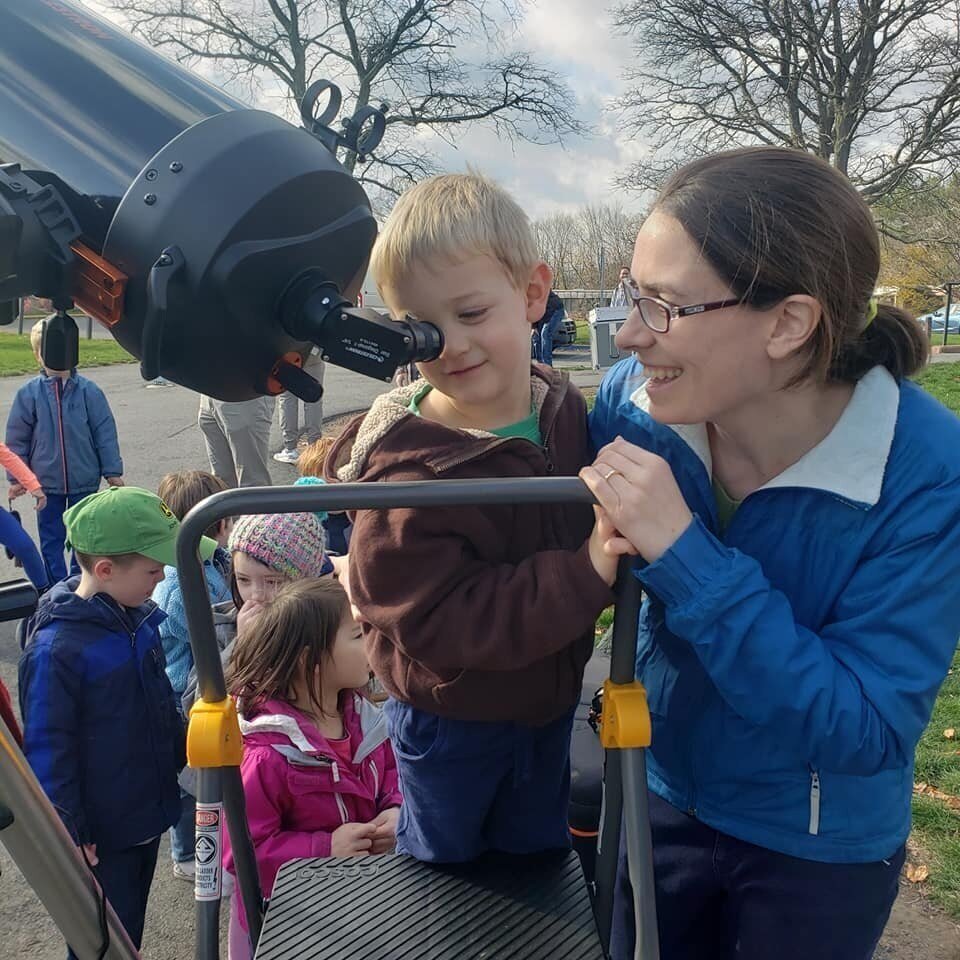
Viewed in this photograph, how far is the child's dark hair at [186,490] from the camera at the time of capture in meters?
3.44

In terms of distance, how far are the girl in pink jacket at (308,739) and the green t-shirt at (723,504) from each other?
3.57 ft

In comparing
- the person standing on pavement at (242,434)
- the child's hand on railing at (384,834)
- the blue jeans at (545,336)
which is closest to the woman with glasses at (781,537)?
the child's hand on railing at (384,834)

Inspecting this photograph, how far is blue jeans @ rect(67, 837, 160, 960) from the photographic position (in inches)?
89.5

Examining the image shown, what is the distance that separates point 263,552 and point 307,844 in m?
1.00

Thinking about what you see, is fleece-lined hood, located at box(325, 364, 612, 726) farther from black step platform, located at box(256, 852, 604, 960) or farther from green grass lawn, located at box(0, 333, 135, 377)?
green grass lawn, located at box(0, 333, 135, 377)

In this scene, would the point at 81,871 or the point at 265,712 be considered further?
the point at 265,712

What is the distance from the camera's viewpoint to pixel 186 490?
348 cm

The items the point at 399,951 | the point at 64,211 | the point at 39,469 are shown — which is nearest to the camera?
the point at 64,211

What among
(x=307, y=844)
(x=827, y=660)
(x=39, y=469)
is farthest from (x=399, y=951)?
(x=39, y=469)

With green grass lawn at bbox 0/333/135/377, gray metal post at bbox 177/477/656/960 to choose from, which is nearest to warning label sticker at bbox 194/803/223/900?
gray metal post at bbox 177/477/656/960

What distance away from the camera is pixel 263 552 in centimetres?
271

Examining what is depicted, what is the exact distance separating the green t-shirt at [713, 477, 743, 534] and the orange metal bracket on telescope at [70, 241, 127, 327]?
0.96 meters

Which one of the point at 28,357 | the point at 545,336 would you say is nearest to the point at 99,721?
the point at 545,336

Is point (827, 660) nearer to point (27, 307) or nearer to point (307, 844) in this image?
point (27, 307)
